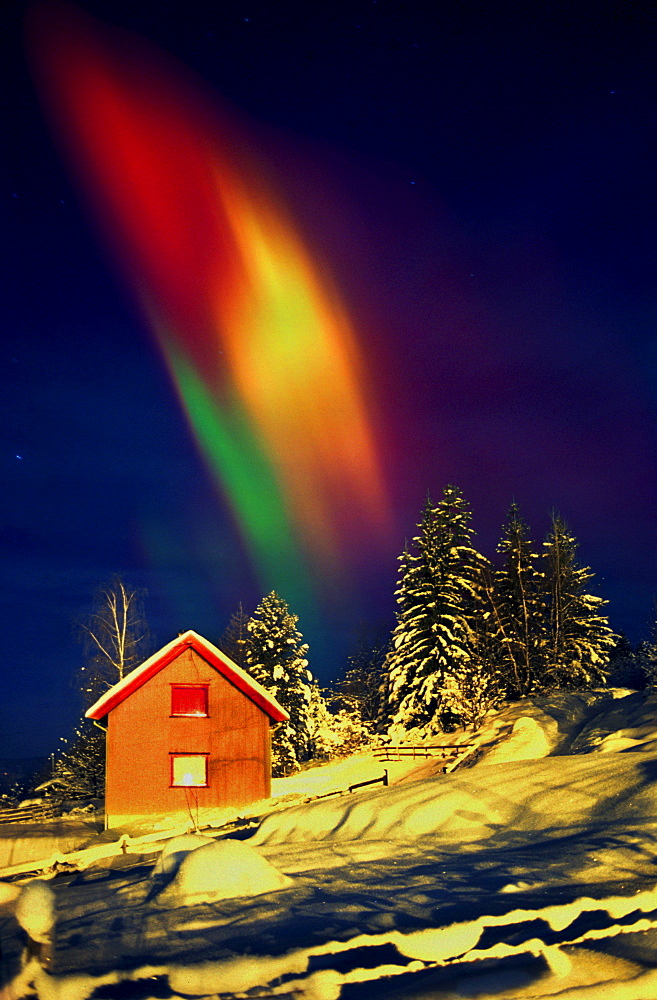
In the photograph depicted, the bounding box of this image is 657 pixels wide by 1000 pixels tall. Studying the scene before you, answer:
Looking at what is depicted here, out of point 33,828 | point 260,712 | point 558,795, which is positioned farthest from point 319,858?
point 33,828

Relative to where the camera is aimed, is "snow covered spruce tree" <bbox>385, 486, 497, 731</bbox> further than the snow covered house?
Yes

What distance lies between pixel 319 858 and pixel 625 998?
7.14 m

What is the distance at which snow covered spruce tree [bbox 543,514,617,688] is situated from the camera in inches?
1625

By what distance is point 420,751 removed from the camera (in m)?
31.0

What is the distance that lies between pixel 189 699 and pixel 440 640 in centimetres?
1408

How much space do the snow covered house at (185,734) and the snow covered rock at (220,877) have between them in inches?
668

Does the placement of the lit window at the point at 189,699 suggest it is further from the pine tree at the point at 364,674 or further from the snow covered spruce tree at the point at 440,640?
the pine tree at the point at 364,674

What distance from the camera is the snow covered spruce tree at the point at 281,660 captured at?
3722 centimetres

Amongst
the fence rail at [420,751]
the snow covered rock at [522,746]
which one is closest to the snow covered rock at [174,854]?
the snow covered rock at [522,746]

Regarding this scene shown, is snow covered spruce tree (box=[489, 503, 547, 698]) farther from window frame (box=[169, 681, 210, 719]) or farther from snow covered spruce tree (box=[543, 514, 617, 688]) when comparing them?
window frame (box=[169, 681, 210, 719])

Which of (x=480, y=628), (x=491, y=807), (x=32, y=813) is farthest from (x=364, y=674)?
(x=491, y=807)

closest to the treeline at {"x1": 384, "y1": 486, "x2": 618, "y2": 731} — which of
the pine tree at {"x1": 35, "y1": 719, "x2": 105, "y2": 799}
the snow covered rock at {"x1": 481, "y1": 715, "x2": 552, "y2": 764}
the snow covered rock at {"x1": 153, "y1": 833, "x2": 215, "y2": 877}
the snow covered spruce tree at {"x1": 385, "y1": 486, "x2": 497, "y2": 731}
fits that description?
the snow covered spruce tree at {"x1": 385, "y1": 486, "x2": 497, "y2": 731}

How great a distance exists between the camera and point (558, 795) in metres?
13.8

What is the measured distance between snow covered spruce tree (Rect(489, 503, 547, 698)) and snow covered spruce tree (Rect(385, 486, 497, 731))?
1818 millimetres
